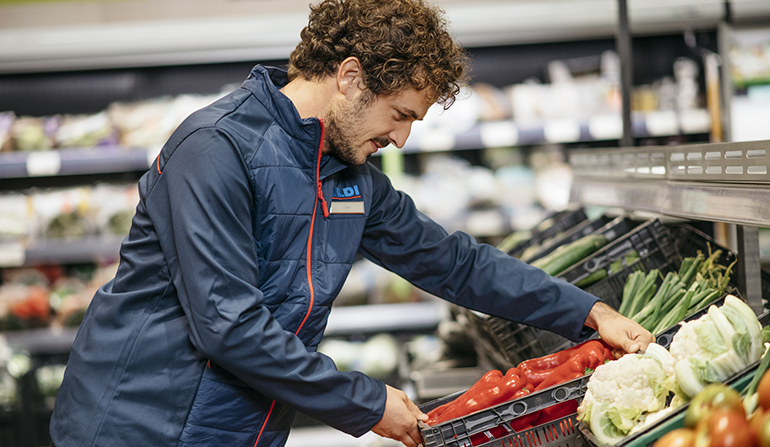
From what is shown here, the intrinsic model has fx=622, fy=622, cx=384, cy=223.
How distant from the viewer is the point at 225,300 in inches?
50.6

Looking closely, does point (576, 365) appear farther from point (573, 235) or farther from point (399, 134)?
point (573, 235)

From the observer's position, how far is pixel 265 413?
1.50 m

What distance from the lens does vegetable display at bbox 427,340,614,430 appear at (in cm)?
146

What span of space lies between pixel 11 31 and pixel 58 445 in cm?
278

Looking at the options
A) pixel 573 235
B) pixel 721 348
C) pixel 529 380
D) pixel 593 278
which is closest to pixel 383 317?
pixel 573 235

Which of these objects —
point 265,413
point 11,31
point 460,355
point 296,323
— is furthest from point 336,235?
point 11,31

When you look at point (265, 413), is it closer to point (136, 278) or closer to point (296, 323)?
point (296, 323)

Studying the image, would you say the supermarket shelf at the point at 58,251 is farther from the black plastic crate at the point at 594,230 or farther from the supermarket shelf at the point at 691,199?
the supermarket shelf at the point at 691,199

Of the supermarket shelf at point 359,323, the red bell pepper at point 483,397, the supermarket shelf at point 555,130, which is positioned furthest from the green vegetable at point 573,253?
the supermarket shelf at point 359,323

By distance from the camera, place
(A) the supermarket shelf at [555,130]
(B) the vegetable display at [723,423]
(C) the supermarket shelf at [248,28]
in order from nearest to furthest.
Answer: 1. (B) the vegetable display at [723,423]
2. (C) the supermarket shelf at [248,28]
3. (A) the supermarket shelf at [555,130]

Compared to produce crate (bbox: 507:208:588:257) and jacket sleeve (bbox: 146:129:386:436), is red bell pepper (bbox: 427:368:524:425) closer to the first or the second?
jacket sleeve (bbox: 146:129:386:436)

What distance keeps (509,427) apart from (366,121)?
2.55 feet

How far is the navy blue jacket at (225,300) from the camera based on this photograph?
4.25ft

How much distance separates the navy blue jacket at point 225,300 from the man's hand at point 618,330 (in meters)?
0.61
